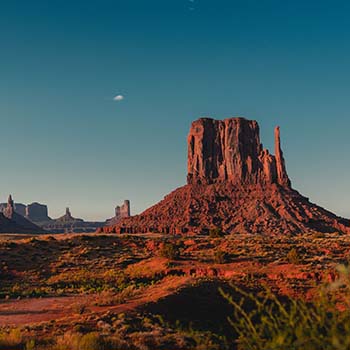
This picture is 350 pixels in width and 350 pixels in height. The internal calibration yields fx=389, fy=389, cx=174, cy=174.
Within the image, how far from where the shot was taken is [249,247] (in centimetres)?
4628

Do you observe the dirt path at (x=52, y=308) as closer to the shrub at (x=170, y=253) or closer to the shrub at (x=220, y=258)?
the shrub at (x=220, y=258)

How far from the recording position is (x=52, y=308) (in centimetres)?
2284

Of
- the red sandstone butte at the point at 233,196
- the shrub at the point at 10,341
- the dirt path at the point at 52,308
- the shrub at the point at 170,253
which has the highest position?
the red sandstone butte at the point at 233,196

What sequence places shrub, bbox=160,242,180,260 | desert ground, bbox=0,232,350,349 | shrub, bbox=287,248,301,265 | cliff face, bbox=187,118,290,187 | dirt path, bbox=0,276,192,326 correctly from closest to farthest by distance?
desert ground, bbox=0,232,350,349, dirt path, bbox=0,276,192,326, shrub, bbox=287,248,301,265, shrub, bbox=160,242,180,260, cliff face, bbox=187,118,290,187

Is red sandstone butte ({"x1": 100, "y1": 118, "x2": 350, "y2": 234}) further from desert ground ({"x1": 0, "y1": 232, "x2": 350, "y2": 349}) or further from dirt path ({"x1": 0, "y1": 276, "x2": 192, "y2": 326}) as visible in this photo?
dirt path ({"x1": 0, "y1": 276, "x2": 192, "y2": 326})

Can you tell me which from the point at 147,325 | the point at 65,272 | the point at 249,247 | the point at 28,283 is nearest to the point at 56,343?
the point at 147,325

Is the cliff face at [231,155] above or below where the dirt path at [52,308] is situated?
above

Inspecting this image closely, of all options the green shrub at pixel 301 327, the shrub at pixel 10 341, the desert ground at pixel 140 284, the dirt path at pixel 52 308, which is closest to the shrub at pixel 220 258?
the desert ground at pixel 140 284

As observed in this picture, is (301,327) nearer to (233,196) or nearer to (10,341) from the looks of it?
(10,341)

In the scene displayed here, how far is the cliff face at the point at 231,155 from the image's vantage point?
124000mm

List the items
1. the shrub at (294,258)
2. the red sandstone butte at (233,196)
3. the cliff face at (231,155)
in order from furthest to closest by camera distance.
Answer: the cliff face at (231,155) < the red sandstone butte at (233,196) < the shrub at (294,258)

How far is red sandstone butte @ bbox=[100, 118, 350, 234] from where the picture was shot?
97375mm

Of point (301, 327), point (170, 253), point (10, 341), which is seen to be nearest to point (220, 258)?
point (170, 253)

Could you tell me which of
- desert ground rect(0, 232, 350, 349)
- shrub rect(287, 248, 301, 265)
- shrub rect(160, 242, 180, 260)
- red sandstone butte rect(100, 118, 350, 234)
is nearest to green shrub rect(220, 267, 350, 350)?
desert ground rect(0, 232, 350, 349)
